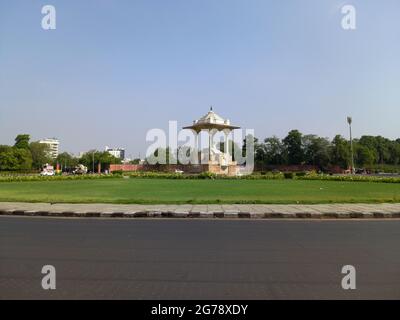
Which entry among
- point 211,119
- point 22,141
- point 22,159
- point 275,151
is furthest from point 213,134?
point 22,141

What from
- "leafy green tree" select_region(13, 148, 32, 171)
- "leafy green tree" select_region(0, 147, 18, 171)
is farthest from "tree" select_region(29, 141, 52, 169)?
"leafy green tree" select_region(0, 147, 18, 171)

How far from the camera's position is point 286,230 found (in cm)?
1061

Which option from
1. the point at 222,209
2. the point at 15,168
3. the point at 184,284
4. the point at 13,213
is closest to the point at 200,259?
the point at 184,284

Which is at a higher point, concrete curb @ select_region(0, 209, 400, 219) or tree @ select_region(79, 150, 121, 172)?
tree @ select_region(79, 150, 121, 172)

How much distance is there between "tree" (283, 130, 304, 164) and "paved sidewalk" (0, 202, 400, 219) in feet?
255

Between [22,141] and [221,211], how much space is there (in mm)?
102255

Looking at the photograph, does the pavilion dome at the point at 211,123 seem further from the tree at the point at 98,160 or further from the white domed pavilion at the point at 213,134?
the tree at the point at 98,160

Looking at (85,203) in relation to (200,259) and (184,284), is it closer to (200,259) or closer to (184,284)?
(200,259)

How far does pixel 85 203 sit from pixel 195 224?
7.65 m

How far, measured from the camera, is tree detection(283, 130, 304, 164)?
92312 millimetres

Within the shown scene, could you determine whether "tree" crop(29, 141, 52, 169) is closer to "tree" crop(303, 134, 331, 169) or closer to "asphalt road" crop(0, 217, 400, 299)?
"tree" crop(303, 134, 331, 169)

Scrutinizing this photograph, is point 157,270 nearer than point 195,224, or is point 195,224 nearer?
point 157,270

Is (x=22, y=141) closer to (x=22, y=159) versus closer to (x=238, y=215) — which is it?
(x=22, y=159)

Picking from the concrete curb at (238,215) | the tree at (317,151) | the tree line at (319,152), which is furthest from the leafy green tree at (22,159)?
the concrete curb at (238,215)
